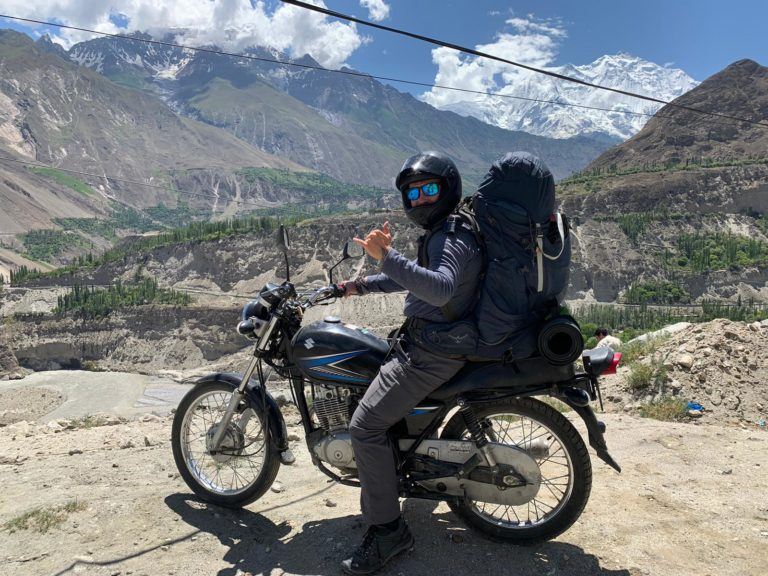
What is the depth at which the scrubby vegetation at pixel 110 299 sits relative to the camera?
7819cm

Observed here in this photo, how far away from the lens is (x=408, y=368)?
375 cm

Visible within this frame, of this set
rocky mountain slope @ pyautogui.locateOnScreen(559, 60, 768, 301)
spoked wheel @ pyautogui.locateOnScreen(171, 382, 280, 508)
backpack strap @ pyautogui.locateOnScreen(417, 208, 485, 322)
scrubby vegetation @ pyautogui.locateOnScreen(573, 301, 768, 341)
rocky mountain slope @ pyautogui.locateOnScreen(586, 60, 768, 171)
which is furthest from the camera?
rocky mountain slope @ pyautogui.locateOnScreen(586, 60, 768, 171)

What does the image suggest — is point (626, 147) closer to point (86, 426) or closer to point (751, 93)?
point (751, 93)

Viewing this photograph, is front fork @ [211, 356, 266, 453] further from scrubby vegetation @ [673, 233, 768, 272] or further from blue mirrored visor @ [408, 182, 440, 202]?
scrubby vegetation @ [673, 233, 768, 272]

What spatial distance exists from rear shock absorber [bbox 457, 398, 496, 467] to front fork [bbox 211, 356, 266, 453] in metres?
1.71

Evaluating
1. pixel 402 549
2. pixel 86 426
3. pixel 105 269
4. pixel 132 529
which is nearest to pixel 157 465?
pixel 132 529

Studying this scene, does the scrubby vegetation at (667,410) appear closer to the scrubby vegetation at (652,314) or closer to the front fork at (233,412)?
the front fork at (233,412)

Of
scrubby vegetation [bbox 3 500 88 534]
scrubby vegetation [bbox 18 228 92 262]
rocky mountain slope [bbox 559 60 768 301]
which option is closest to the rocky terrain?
scrubby vegetation [bbox 3 500 88 534]

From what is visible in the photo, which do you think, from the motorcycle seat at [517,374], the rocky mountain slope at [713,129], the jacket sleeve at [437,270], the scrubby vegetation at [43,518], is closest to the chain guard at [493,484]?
the motorcycle seat at [517,374]

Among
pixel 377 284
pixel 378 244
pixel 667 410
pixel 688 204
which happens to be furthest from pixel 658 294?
pixel 378 244

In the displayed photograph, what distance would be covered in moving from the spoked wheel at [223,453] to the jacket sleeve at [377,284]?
53.9 inches

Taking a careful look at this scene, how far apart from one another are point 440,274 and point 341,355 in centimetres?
110

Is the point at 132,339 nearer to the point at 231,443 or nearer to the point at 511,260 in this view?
the point at 231,443

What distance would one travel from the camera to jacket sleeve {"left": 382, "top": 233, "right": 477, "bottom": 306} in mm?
3381
